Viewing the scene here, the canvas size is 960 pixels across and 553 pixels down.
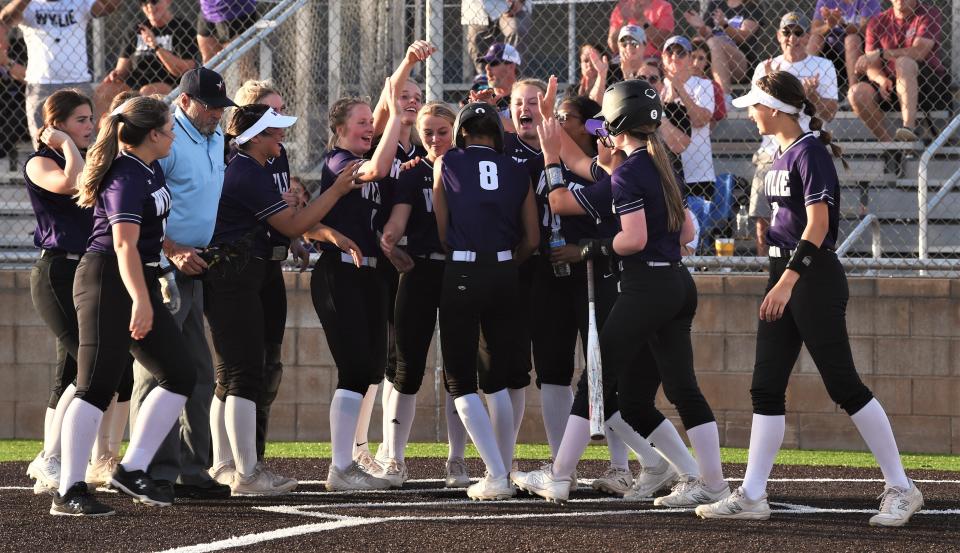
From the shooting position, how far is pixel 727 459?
8805 millimetres

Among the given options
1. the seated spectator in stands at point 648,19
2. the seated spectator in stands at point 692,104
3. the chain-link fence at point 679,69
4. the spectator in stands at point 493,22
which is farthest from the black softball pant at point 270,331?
the seated spectator in stands at point 648,19

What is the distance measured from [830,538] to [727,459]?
3185 millimetres

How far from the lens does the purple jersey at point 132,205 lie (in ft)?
19.5

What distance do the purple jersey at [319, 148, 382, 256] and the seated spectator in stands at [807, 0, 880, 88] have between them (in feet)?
16.5

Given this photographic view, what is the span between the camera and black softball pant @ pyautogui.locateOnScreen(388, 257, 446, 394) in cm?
699

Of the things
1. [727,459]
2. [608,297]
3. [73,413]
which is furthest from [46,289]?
[727,459]

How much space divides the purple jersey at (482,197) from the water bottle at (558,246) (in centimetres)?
26

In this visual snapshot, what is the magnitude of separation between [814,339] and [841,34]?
578cm

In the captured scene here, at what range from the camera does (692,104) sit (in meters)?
10.2

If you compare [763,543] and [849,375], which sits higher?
[849,375]

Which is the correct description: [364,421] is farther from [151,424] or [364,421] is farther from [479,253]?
[151,424]

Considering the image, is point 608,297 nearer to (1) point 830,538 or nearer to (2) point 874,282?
(1) point 830,538

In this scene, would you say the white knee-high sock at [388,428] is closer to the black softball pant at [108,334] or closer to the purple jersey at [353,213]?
the purple jersey at [353,213]

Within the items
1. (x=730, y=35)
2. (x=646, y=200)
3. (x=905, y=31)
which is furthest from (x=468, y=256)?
(x=905, y=31)
